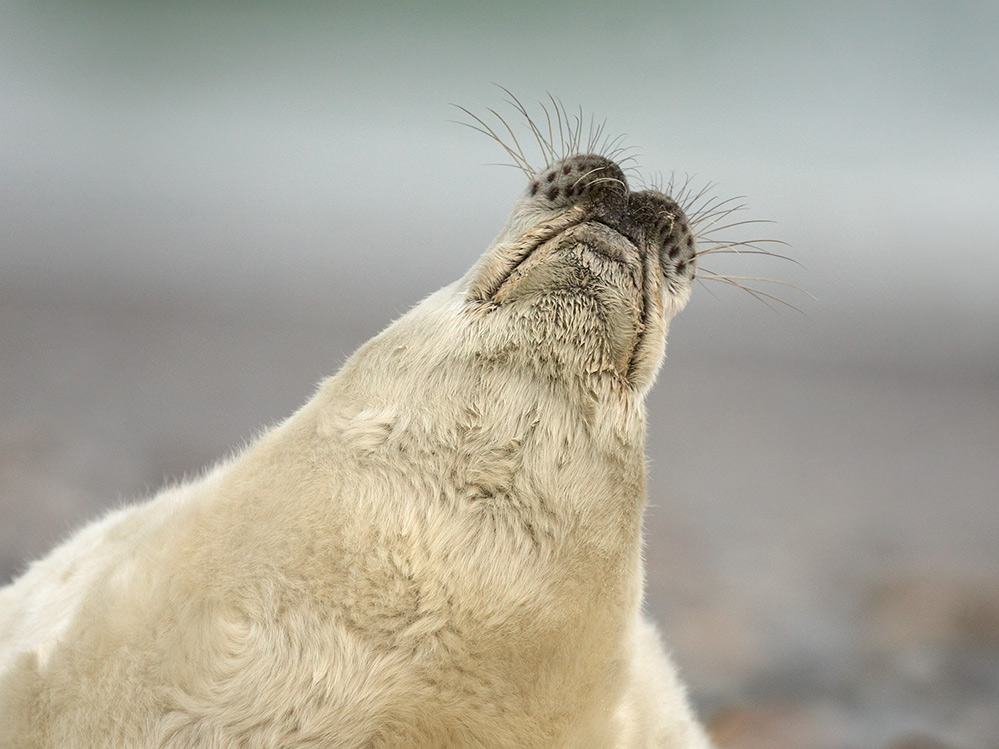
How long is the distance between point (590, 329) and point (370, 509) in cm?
25

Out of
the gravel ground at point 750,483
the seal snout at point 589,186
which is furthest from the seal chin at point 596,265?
the gravel ground at point 750,483

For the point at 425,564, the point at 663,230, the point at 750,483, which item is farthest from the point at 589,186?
the point at 750,483

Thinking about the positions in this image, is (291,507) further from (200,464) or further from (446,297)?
(200,464)

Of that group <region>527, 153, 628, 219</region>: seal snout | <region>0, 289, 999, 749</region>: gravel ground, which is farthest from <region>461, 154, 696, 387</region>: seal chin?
<region>0, 289, 999, 749</region>: gravel ground

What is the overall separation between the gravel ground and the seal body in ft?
3.56

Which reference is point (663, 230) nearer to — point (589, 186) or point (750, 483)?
point (589, 186)

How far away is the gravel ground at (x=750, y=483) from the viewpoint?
193 cm

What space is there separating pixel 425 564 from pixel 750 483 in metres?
1.77

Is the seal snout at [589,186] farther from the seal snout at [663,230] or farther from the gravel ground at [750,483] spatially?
the gravel ground at [750,483]

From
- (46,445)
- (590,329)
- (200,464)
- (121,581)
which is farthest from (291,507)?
(46,445)

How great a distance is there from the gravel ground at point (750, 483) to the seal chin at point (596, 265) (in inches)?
41.4

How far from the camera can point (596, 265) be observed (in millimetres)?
836

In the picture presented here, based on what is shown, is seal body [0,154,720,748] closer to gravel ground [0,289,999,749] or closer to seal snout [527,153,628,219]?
seal snout [527,153,628,219]

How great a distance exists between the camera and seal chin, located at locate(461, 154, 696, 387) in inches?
32.2
